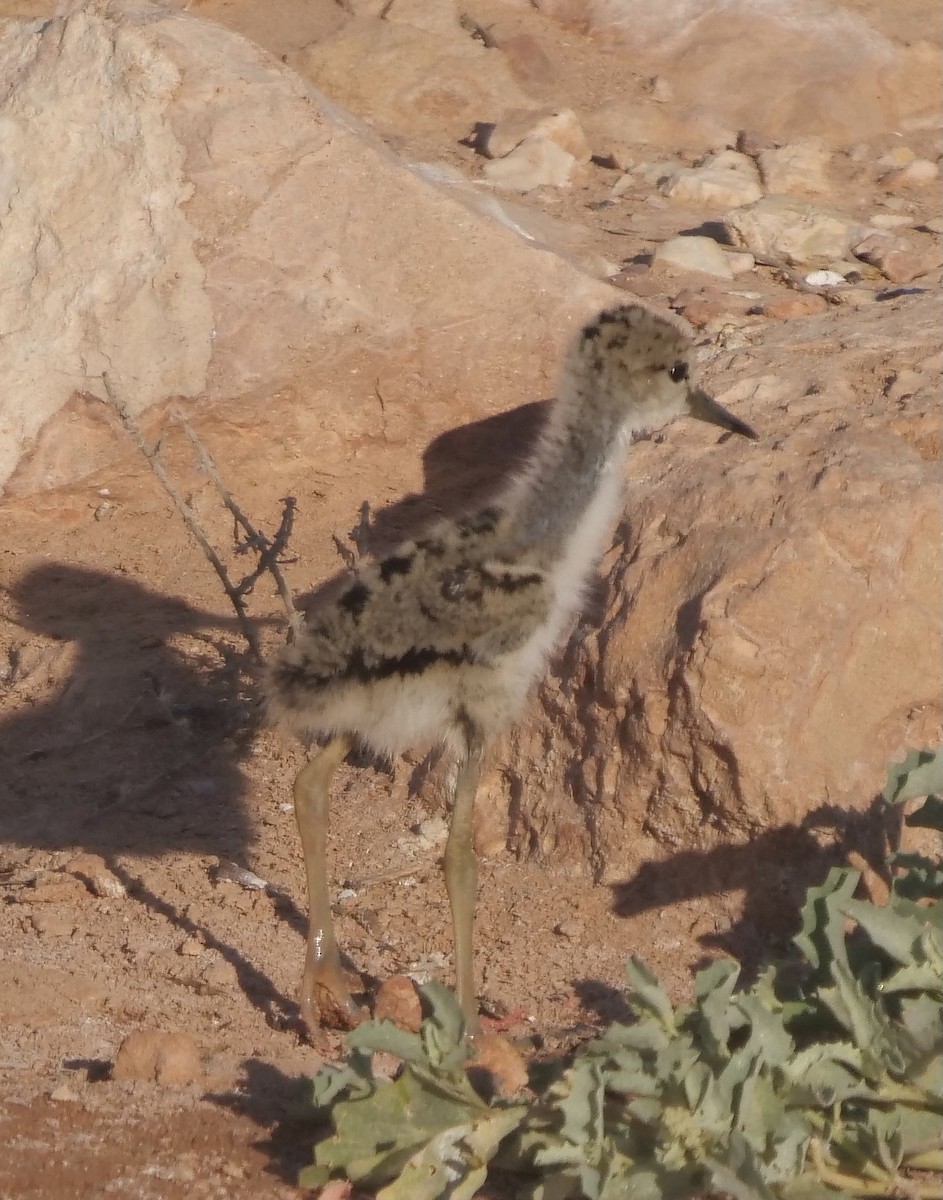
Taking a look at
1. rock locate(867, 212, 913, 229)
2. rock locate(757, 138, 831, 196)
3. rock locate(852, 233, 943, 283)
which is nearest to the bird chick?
rock locate(852, 233, 943, 283)

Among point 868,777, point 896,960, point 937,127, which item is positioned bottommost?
point 896,960

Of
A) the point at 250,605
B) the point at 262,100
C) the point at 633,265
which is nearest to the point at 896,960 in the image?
the point at 250,605

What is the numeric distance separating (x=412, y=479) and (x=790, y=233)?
2766 millimetres

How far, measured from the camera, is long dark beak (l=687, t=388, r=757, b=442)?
462cm

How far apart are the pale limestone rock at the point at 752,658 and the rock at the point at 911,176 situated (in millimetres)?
5107

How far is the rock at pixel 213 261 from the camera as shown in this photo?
651 centimetres

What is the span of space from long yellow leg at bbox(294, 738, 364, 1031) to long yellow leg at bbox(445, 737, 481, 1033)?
11.3 inches

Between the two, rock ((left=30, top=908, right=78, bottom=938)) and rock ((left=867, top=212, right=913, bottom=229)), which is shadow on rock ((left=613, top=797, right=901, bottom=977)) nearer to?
rock ((left=30, top=908, right=78, bottom=938))

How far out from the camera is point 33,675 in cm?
600

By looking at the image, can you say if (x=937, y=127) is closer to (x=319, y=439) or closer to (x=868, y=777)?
(x=319, y=439)

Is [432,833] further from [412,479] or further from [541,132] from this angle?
[541,132]

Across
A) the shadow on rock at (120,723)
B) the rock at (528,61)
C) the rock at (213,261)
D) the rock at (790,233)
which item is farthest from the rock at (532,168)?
the shadow on rock at (120,723)

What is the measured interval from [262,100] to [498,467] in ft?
5.91

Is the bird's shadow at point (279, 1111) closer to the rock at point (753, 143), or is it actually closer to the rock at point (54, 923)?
the rock at point (54, 923)
